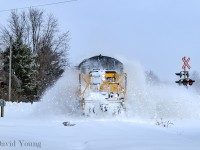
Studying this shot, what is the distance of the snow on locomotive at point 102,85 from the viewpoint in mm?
16188

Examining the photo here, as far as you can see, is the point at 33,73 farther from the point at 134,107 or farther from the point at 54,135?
the point at 54,135

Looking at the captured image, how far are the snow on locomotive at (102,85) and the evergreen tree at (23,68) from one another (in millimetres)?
27476

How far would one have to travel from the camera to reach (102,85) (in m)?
17.8

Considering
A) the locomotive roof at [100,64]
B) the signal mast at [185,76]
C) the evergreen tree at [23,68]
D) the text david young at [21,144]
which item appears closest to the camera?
the text david young at [21,144]

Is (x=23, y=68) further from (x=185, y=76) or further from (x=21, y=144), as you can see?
(x=21, y=144)

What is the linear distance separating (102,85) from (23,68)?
30.1 metres

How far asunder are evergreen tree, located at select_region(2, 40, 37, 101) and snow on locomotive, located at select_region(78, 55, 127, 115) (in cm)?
2748

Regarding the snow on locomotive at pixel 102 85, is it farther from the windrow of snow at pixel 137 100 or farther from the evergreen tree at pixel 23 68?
the evergreen tree at pixel 23 68

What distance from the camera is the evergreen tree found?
151 feet

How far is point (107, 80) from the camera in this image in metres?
18.1

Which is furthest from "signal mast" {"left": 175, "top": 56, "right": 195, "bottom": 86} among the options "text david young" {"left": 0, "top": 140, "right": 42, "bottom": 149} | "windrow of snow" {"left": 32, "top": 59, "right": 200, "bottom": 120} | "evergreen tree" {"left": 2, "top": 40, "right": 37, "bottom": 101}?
"evergreen tree" {"left": 2, "top": 40, "right": 37, "bottom": 101}

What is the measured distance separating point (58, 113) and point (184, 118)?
5.61 meters

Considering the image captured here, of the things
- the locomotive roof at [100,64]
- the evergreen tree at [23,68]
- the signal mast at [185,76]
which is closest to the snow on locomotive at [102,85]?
the locomotive roof at [100,64]

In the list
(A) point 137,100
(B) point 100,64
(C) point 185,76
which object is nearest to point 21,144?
(A) point 137,100
